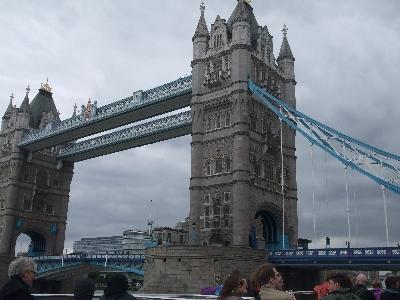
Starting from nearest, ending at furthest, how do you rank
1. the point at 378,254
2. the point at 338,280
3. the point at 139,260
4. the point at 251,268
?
the point at 338,280 < the point at 378,254 < the point at 251,268 < the point at 139,260

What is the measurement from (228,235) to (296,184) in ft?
35.9

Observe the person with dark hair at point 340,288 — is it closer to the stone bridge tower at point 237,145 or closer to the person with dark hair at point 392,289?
the person with dark hair at point 392,289

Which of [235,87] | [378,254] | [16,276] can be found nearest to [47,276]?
[235,87]

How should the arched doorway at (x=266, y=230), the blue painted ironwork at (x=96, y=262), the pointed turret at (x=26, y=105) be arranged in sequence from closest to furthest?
1. the arched doorway at (x=266, y=230)
2. the blue painted ironwork at (x=96, y=262)
3. the pointed turret at (x=26, y=105)

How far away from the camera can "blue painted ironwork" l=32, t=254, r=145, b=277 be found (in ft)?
170

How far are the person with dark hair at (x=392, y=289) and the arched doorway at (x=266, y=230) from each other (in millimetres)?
36492

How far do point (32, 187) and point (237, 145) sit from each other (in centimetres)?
3899

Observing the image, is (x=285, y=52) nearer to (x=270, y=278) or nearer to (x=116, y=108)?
(x=116, y=108)

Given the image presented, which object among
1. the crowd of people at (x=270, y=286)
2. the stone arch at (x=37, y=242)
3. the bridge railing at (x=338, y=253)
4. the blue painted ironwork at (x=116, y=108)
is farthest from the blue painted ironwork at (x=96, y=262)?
the crowd of people at (x=270, y=286)

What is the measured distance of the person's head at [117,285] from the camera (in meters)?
5.67

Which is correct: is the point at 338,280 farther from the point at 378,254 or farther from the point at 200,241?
the point at 200,241

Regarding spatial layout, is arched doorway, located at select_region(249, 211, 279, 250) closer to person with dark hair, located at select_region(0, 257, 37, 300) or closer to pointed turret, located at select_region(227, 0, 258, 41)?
pointed turret, located at select_region(227, 0, 258, 41)

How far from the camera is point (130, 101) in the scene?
54.1 meters

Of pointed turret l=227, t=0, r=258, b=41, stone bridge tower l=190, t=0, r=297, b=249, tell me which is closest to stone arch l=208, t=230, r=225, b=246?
stone bridge tower l=190, t=0, r=297, b=249
